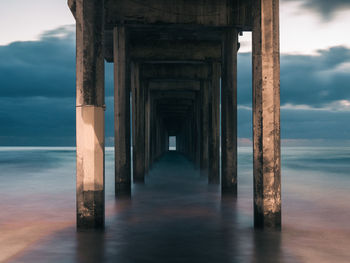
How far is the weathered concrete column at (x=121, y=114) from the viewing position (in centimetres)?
1369

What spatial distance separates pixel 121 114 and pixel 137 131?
473 cm

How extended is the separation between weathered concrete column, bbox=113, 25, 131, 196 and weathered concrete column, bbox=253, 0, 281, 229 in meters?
6.49

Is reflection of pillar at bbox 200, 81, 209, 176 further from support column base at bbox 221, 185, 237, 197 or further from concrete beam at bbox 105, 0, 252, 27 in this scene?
concrete beam at bbox 105, 0, 252, 27

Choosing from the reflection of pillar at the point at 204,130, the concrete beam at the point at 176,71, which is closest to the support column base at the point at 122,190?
the reflection of pillar at the point at 204,130

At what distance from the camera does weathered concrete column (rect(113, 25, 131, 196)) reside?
13.7 meters

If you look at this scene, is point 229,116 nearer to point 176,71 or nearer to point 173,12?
point 173,12

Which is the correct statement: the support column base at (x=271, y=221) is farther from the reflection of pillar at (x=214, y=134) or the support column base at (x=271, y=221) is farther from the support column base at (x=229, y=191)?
the reflection of pillar at (x=214, y=134)

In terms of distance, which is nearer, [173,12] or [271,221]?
[271,221]

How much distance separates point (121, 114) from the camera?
540 inches

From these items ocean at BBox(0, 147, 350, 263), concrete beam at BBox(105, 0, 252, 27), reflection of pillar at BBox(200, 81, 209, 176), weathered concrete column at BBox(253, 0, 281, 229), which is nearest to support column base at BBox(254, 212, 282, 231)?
weathered concrete column at BBox(253, 0, 281, 229)

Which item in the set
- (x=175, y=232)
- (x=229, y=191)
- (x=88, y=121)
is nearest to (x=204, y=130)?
(x=229, y=191)

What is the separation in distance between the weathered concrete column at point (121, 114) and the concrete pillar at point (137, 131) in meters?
4.03

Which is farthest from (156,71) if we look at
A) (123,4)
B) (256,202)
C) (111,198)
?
(256,202)

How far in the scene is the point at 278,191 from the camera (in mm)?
8125
